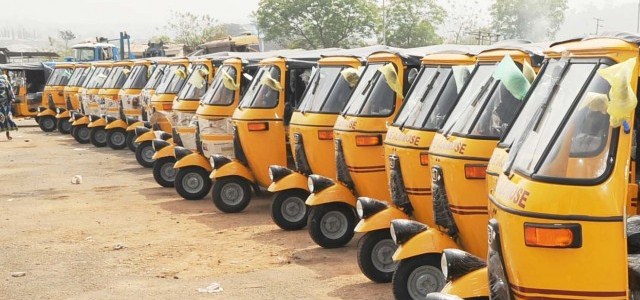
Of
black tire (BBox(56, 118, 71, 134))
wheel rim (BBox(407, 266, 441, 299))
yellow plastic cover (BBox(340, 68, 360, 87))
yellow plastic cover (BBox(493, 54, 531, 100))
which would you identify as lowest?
black tire (BBox(56, 118, 71, 134))

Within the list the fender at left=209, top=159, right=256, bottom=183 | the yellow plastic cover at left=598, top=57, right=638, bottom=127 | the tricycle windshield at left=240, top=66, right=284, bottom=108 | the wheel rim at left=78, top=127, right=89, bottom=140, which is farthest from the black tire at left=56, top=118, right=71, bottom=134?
the yellow plastic cover at left=598, top=57, right=638, bottom=127

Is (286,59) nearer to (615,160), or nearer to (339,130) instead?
(339,130)

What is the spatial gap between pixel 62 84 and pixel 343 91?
66.6ft

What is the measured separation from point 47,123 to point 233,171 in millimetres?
19039

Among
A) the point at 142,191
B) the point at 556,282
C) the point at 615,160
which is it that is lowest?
the point at 142,191

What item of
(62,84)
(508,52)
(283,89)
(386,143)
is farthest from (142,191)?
(62,84)

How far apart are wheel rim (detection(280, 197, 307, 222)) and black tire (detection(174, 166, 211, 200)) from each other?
10.2 ft

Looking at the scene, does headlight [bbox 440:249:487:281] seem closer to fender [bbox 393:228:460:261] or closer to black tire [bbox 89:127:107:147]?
fender [bbox 393:228:460:261]

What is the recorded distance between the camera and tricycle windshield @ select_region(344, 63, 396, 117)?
9.84 metres

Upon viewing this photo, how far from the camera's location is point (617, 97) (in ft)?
15.1

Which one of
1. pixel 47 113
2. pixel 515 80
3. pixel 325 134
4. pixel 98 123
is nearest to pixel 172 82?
pixel 98 123

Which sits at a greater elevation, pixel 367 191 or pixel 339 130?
pixel 339 130

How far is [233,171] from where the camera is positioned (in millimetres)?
12742

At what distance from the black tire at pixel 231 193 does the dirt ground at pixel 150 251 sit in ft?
0.51
